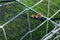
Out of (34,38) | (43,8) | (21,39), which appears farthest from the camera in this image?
(43,8)

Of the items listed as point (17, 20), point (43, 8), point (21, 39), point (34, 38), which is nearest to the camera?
point (21, 39)

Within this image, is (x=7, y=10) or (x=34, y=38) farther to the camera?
(x=7, y=10)

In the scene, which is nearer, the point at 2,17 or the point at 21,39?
the point at 21,39

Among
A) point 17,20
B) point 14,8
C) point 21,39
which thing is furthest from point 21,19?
point 21,39

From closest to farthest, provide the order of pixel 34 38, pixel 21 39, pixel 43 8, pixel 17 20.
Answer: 1. pixel 21 39
2. pixel 34 38
3. pixel 17 20
4. pixel 43 8

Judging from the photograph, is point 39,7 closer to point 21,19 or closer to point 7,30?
point 21,19

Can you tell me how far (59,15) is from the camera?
6.14ft

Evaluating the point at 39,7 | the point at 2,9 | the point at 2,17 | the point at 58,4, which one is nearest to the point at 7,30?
the point at 2,17

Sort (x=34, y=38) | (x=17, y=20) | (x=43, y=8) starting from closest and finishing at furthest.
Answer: (x=34, y=38) → (x=17, y=20) → (x=43, y=8)

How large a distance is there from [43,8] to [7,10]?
0.36 m

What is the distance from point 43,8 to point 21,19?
276mm

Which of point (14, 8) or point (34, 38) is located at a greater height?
point (14, 8)

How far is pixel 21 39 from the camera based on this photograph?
1517mm

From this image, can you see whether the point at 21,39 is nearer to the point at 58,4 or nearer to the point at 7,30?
the point at 7,30
